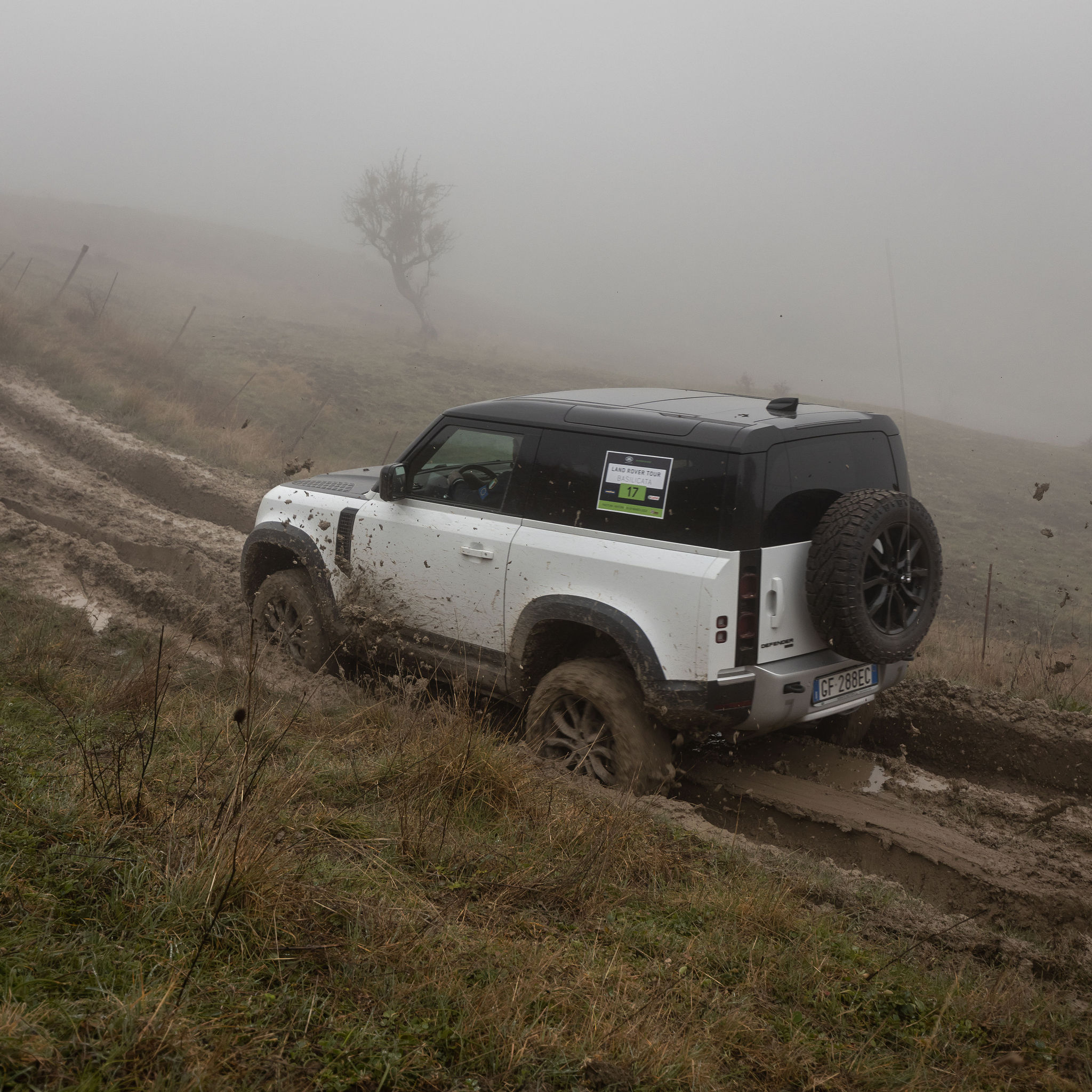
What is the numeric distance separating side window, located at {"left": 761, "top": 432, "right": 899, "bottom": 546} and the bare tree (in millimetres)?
46758

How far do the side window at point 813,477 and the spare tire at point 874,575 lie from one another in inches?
4.3

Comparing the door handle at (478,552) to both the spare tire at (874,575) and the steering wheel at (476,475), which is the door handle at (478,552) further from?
the spare tire at (874,575)

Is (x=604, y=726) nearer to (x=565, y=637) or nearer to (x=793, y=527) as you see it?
(x=565, y=637)

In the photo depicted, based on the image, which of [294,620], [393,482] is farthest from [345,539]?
[294,620]

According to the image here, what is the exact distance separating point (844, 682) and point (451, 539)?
7.27 ft

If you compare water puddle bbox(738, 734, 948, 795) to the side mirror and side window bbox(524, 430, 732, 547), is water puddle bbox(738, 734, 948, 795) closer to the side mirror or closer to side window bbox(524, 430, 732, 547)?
side window bbox(524, 430, 732, 547)

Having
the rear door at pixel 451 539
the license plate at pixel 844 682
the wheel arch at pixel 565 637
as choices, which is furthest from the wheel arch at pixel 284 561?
the license plate at pixel 844 682

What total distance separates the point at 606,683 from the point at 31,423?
11510 mm

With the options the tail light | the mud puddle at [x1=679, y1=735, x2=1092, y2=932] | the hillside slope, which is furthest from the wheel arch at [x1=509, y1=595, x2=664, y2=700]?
the hillside slope

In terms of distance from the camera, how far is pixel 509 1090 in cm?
208

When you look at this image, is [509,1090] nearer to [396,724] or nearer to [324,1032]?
[324,1032]

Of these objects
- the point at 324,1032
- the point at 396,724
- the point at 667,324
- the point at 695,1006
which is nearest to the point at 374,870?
the point at 324,1032

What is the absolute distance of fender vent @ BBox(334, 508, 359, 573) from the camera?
5.57m

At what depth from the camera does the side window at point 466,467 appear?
492 cm
